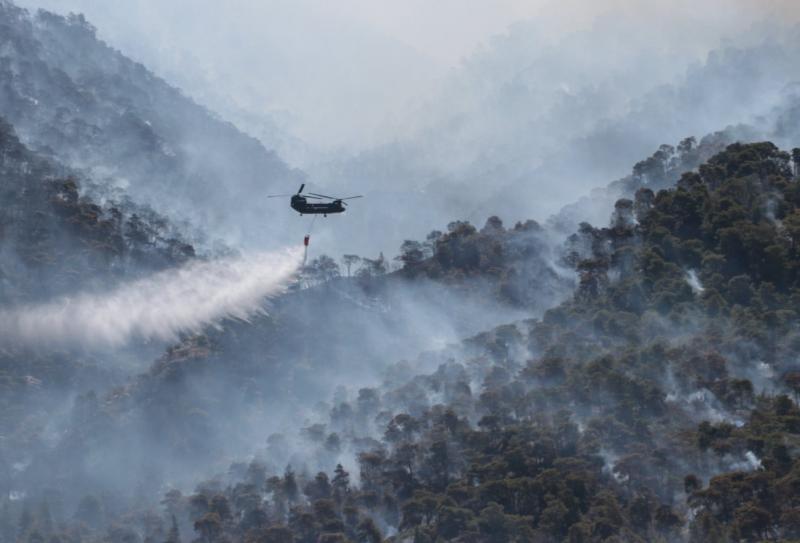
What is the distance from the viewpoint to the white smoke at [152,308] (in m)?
120

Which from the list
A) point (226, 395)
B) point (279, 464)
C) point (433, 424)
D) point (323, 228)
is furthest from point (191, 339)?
point (323, 228)

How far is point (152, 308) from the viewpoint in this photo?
421ft

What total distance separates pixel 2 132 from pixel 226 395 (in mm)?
43751

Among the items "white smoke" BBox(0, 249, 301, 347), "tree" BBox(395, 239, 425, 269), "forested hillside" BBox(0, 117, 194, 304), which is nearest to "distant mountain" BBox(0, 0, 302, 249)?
"forested hillside" BBox(0, 117, 194, 304)

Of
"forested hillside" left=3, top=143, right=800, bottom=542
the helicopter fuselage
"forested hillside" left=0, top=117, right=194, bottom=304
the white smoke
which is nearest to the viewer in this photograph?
"forested hillside" left=3, top=143, right=800, bottom=542

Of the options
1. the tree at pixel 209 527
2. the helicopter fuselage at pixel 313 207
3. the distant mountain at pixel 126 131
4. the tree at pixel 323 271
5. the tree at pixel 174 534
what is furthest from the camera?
the distant mountain at pixel 126 131

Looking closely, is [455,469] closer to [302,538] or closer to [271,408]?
[302,538]

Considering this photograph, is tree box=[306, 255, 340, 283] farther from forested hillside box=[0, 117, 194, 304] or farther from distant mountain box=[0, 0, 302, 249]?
distant mountain box=[0, 0, 302, 249]

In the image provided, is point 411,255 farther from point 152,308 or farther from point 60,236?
point 60,236

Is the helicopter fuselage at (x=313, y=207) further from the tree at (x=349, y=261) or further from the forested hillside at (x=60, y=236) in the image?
the tree at (x=349, y=261)

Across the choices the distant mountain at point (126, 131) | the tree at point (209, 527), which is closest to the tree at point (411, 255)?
the distant mountain at point (126, 131)

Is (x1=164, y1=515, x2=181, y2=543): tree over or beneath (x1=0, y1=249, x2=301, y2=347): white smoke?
beneath

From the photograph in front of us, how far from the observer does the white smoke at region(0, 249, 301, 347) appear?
120 m

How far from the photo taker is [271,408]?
385ft
